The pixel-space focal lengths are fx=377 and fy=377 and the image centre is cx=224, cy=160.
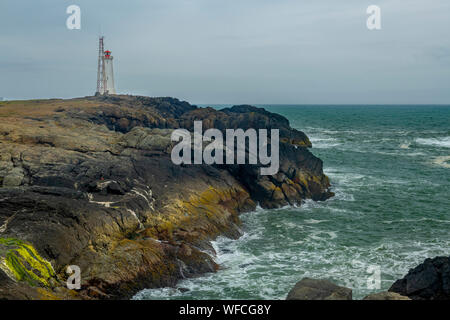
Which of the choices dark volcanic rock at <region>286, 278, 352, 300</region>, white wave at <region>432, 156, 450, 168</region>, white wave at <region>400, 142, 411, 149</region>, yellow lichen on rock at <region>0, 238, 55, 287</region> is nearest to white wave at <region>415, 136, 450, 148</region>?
white wave at <region>400, 142, 411, 149</region>

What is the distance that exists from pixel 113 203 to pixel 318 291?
13363mm

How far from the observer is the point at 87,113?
49.0 metres

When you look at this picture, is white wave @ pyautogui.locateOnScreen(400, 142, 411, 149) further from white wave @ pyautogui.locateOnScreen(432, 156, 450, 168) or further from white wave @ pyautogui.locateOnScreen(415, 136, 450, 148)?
white wave @ pyautogui.locateOnScreen(432, 156, 450, 168)

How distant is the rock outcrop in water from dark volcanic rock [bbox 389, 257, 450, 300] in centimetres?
955

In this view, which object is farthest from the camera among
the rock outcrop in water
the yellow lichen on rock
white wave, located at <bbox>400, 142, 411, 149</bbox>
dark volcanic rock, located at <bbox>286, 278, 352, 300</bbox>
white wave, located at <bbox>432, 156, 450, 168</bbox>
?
white wave, located at <bbox>400, 142, 411, 149</bbox>

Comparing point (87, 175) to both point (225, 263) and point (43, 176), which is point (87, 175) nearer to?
point (43, 176)

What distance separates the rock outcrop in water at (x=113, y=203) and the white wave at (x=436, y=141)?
4622 centimetres

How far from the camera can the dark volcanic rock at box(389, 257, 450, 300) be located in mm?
13828

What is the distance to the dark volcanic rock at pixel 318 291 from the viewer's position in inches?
475

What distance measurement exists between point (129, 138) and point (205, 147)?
6.56 meters

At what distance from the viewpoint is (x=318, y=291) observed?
12.6 metres

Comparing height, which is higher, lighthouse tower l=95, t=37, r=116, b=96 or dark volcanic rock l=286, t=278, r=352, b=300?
lighthouse tower l=95, t=37, r=116, b=96

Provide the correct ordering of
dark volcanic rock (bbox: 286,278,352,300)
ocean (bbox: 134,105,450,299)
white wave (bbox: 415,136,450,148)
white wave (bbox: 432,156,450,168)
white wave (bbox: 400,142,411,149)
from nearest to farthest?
dark volcanic rock (bbox: 286,278,352,300) → ocean (bbox: 134,105,450,299) → white wave (bbox: 432,156,450,168) → white wave (bbox: 400,142,411,149) → white wave (bbox: 415,136,450,148)

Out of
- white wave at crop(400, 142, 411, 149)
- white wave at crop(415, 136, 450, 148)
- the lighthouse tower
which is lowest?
white wave at crop(400, 142, 411, 149)
